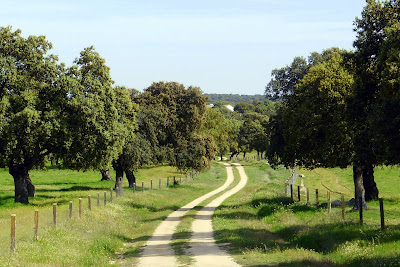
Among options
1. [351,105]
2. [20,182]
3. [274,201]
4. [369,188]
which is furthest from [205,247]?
[20,182]

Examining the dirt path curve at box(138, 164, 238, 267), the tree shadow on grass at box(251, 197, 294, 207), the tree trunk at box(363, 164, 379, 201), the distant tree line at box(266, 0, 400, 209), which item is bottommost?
the dirt path curve at box(138, 164, 238, 267)

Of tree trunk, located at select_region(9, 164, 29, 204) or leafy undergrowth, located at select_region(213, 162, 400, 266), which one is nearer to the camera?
leafy undergrowth, located at select_region(213, 162, 400, 266)

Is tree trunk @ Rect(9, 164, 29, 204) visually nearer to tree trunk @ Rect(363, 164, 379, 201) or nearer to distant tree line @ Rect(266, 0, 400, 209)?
distant tree line @ Rect(266, 0, 400, 209)

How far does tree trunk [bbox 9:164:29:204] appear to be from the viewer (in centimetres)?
3969

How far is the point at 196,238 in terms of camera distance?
2403 centimetres

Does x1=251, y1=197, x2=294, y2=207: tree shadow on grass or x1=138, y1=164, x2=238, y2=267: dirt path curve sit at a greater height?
x1=251, y1=197, x2=294, y2=207: tree shadow on grass

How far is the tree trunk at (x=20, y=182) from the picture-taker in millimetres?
39688

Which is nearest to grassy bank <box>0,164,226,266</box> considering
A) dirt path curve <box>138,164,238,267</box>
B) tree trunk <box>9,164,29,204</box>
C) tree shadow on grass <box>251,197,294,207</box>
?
dirt path curve <box>138,164,238,267</box>

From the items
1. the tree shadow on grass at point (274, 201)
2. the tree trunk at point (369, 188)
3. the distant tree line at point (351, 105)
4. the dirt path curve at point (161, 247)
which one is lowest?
the dirt path curve at point (161, 247)

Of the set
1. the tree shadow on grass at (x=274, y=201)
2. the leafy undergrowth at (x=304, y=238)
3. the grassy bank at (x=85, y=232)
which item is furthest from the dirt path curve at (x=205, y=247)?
the tree shadow on grass at (x=274, y=201)

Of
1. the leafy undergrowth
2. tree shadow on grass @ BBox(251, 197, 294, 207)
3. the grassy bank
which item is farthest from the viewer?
tree shadow on grass @ BBox(251, 197, 294, 207)

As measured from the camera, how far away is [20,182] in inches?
1574

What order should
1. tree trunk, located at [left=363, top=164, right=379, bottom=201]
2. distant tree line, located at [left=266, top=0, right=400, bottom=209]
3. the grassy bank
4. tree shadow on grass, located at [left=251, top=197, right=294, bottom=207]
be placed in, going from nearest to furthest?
the grassy bank < distant tree line, located at [left=266, top=0, right=400, bottom=209] < tree shadow on grass, located at [left=251, top=197, right=294, bottom=207] < tree trunk, located at [left=363, top=164, right=379, bottom=201]

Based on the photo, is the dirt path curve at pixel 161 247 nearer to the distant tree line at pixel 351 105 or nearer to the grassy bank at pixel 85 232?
the grassy bank at pixel 85 232
